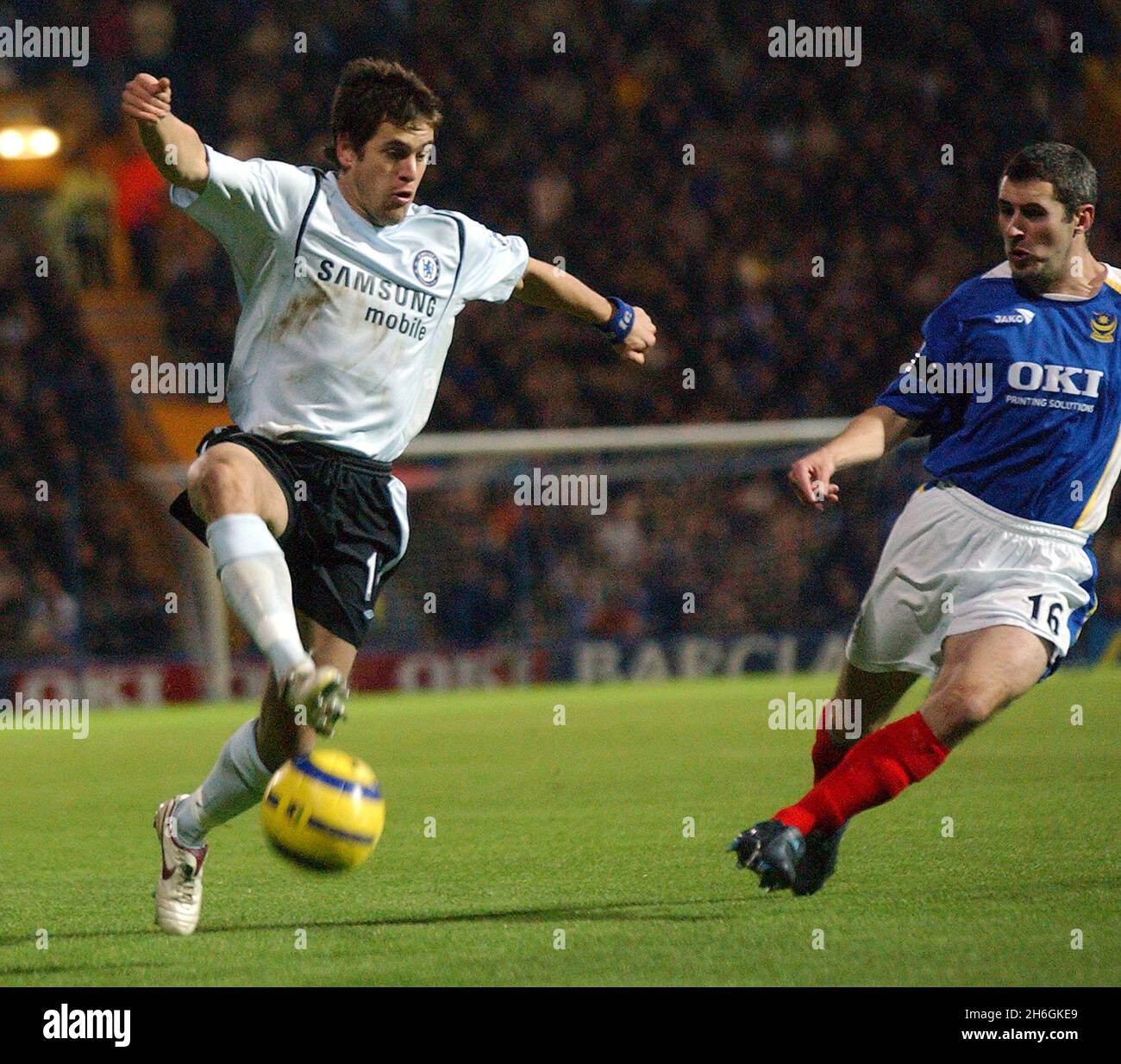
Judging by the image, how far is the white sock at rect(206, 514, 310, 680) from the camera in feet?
16.0

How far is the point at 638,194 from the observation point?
23.8 meters

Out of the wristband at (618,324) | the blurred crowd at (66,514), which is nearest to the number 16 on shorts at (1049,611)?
the wristband at (618,324)

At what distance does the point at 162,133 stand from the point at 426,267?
102cm

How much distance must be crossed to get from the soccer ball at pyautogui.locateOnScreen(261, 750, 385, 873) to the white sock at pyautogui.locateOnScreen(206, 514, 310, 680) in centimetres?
31

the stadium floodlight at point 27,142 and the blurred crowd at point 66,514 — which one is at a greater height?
the stadium floodlight at point 27,142

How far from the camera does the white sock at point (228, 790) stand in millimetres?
5648

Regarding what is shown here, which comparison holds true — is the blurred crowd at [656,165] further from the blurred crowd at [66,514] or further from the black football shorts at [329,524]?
the black football shorts at [329,524]

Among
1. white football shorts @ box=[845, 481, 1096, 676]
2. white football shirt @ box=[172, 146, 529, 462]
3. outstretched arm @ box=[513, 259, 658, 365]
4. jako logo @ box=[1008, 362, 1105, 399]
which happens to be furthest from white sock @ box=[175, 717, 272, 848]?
jako logo @ box=[1008, 362, 1105, 399]

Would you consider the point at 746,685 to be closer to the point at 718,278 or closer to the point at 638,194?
the point at 718,278

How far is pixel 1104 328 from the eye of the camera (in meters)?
5.76

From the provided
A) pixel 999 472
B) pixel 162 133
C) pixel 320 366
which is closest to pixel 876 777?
pixel 999 472

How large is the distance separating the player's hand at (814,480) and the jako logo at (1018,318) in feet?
2.62

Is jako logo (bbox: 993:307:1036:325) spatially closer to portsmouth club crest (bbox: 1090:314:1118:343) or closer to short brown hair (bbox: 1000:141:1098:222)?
portsmouth club crest (bbox: 1090:314:1118:343)
